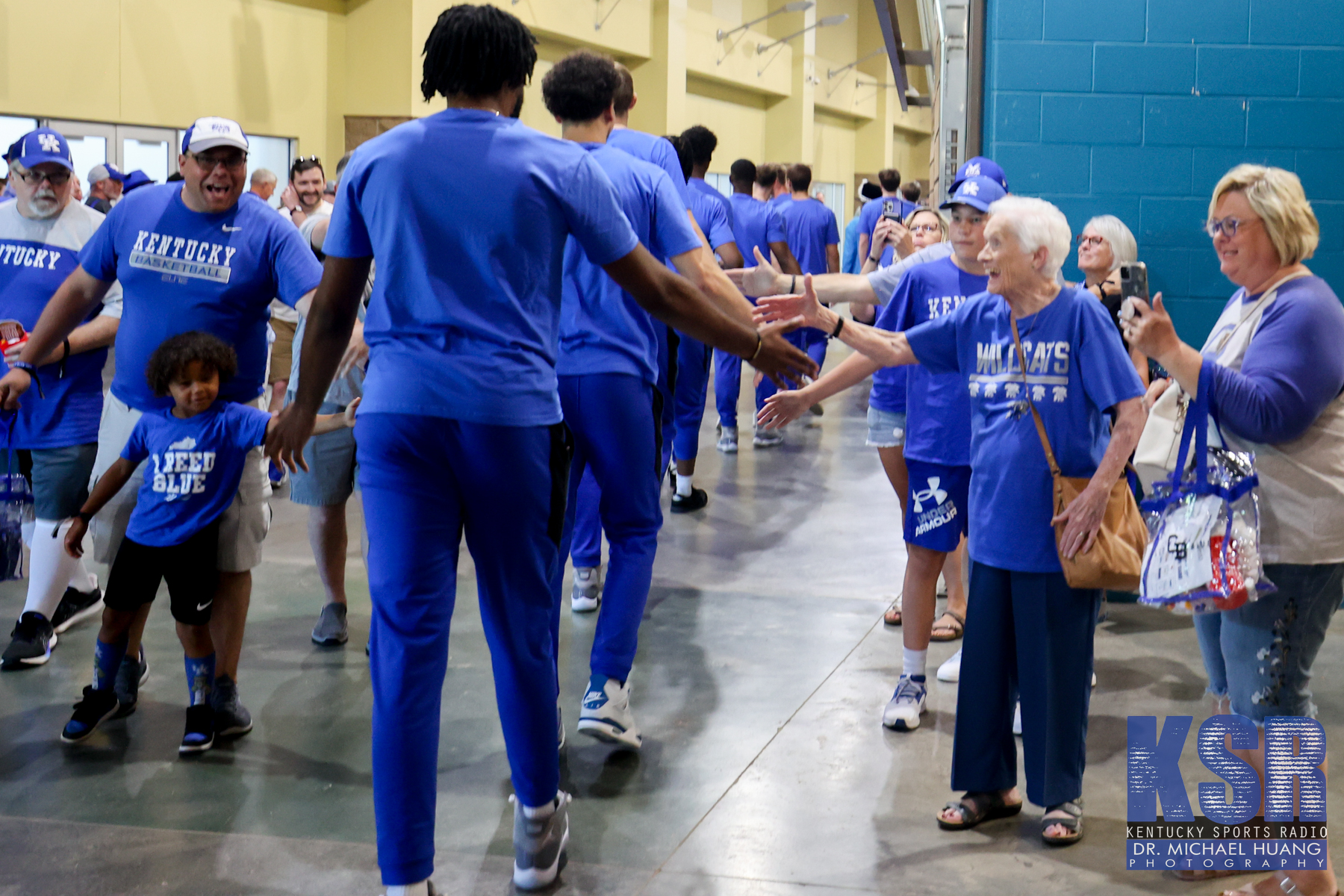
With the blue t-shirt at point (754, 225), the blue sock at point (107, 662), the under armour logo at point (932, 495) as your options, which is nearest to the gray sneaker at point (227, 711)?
the blue sock at point (107, 662)

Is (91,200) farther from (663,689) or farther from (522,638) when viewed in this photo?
(522,638)

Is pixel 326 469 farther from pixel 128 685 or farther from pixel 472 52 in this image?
pixel 472 52

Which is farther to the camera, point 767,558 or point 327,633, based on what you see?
point 767,558

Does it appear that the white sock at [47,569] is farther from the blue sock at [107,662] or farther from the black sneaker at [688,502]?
the black sneaker at [688,502]

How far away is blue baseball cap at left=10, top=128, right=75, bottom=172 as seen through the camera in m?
4.55

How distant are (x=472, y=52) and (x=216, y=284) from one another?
155 centimetres

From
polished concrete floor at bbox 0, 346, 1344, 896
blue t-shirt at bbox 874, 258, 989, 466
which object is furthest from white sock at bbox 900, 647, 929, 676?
blue t-shirt at bbox 874, 258, 989, 466

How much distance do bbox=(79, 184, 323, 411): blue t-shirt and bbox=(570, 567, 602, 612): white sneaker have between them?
1.81 m

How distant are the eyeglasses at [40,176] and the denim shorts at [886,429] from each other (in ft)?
9.91

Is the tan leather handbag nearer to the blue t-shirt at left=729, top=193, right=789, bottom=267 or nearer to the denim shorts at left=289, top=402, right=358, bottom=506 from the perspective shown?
the denim shorts at left=289, top=402, right=358, bottom=506

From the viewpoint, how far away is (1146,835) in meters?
3.17

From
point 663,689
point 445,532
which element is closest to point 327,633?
point 663,689

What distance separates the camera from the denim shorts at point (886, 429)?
16.1 feet

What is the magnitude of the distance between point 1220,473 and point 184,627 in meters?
2.80
